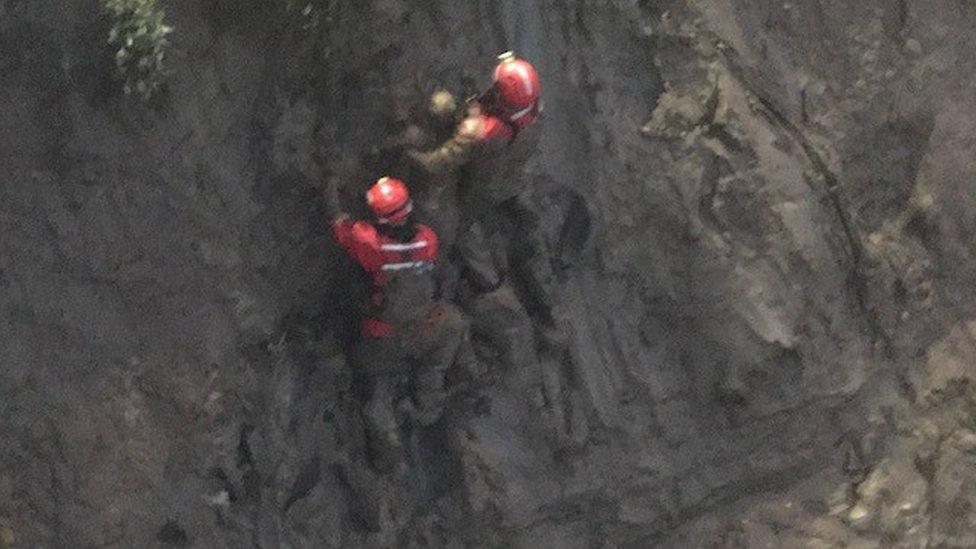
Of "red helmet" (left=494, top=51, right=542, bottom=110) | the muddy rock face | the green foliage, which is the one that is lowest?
the muddy rock face

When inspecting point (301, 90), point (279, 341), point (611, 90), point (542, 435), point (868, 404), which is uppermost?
point (301, 90)

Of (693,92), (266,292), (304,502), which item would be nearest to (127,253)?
(266,292)

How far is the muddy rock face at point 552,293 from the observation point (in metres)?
4.79

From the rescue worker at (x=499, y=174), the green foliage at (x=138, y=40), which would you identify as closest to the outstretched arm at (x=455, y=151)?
the rescue worker at (x=499, y=174)

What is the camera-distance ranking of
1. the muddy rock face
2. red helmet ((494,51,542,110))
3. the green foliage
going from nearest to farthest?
1. the green foliage
2. the muddy rock face
3. red helmet ((494,51,542,110))

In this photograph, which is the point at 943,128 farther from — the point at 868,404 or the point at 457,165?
the point at 457,165

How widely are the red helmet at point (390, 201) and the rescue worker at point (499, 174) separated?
0.32 meters

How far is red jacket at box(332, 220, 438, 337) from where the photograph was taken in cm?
484

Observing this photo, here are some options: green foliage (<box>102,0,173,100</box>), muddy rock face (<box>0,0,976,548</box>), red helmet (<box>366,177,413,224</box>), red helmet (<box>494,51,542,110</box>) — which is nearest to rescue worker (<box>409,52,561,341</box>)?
red helmet (<box>494,51,542,110</box>)

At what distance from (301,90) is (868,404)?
375cm

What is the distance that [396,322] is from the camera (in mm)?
5180

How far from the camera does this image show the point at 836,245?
6.26 metres

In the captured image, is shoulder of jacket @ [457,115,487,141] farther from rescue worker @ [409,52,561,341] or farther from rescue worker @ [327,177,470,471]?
rescue worker @ [327,177,470,471]

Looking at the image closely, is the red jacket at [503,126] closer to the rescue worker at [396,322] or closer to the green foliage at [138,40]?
the rescue worker at [396,322]
